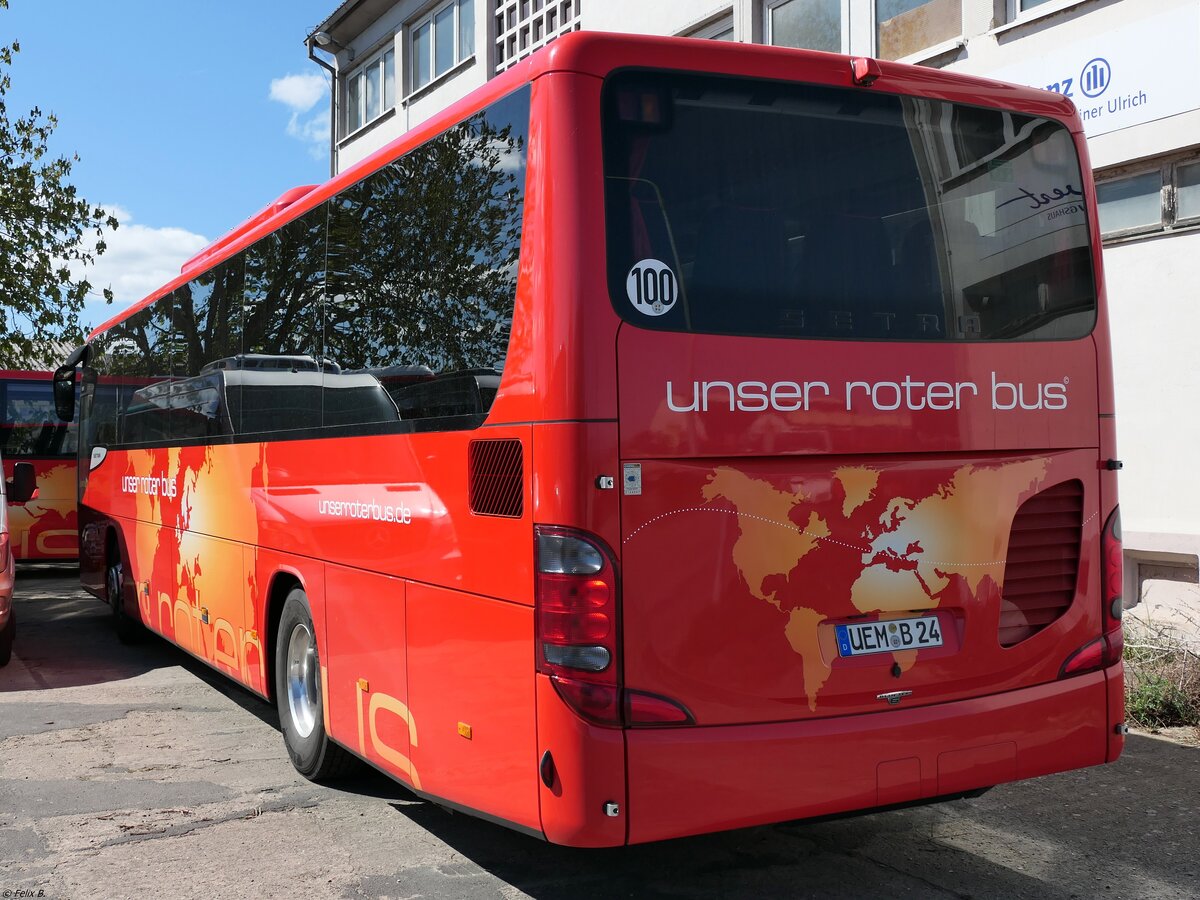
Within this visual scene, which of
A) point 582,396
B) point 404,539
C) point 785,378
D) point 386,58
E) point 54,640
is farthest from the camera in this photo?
point 386,58

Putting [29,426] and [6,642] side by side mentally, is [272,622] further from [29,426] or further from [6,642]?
[29,426]

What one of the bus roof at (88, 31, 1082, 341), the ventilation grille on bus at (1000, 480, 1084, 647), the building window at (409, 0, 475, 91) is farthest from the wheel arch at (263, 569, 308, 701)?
the building window at (409, 0, 475, 91)

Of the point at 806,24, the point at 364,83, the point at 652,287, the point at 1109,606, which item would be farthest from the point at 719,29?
the point at 364,83

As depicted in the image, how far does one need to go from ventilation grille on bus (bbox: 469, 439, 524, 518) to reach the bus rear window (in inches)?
24.9

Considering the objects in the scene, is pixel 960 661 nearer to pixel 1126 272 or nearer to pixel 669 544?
pixel 669 544

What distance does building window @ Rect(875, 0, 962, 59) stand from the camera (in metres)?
11.0

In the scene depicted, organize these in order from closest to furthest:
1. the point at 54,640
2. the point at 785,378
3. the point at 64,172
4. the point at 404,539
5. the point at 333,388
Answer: the point at 785,378, the point at 404,539, the point at 333,388, the point at 54,640, the point at 64,172

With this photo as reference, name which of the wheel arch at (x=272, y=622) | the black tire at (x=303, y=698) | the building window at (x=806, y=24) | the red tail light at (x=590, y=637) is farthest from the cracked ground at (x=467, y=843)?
the building window at (x=806, y=24)

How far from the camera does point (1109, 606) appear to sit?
15.6 feet

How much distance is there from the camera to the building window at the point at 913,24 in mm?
10969

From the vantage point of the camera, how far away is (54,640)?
11000 mm

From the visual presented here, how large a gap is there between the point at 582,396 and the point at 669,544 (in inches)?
22.0

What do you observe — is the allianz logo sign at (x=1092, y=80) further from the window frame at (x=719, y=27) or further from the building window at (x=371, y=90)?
the building window at (x=371, y=90)

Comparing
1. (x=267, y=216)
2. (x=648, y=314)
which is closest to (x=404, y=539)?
(x=648, y=314)
